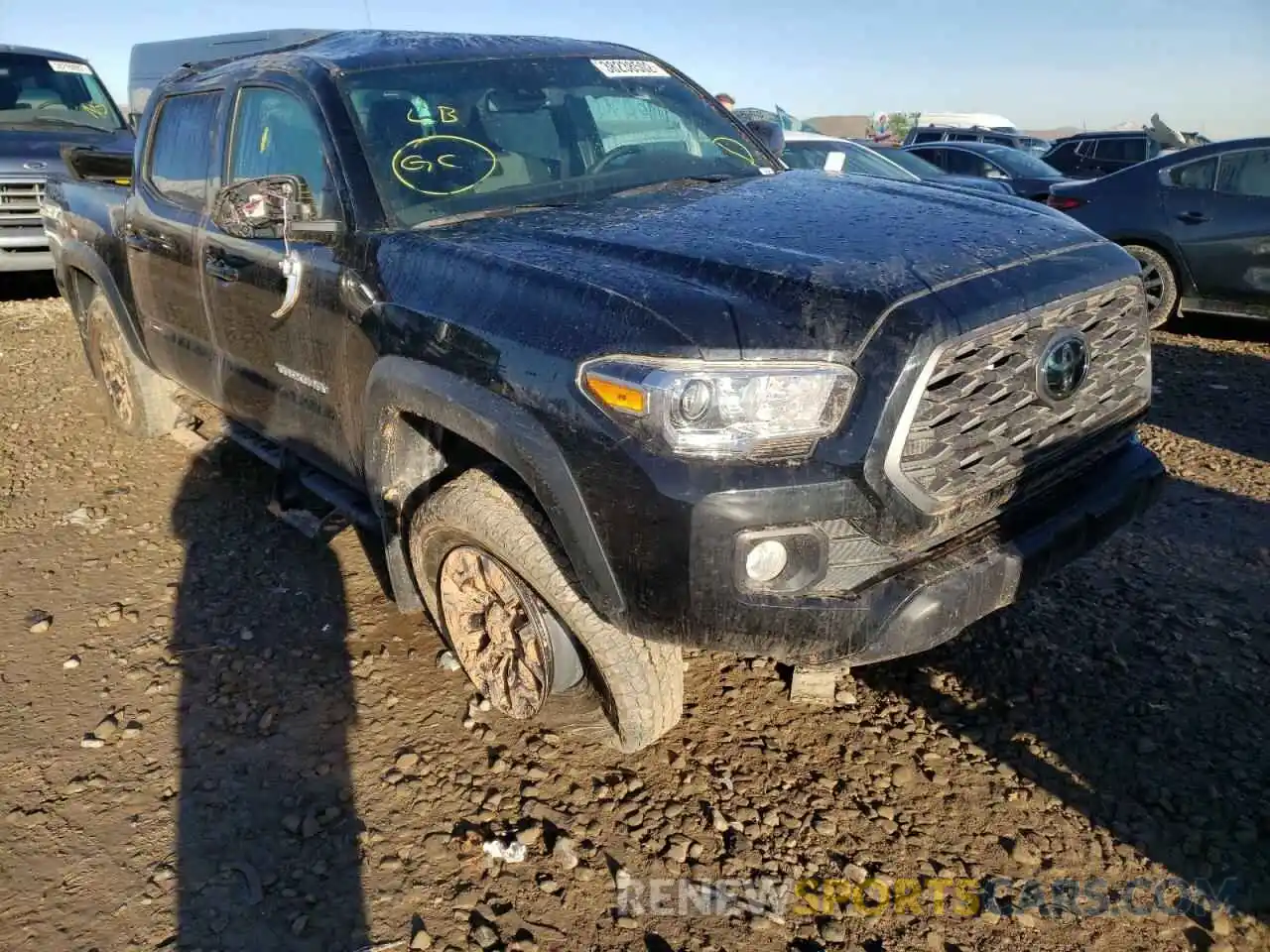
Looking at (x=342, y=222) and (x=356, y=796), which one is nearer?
(x=356, y=796)

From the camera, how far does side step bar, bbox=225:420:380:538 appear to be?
337cm

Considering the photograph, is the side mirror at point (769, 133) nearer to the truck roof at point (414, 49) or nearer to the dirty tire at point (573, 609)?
the truck roof at point (414, 49)

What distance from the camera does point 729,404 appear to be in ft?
6.81

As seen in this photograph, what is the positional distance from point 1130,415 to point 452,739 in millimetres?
2247

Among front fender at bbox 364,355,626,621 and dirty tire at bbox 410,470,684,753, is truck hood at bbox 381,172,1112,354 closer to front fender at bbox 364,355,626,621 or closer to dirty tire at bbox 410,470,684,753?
front fender at bbox 364,355,626,621

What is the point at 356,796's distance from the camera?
8.89 feet

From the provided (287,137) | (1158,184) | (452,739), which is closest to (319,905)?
(452,739)

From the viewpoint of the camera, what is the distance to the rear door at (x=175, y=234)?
3.84 metres

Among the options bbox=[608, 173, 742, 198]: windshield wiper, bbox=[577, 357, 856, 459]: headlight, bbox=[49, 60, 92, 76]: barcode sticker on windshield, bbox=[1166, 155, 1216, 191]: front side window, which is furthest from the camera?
bbox=[49, 60, 92, 76]: barcode sticker on windshield

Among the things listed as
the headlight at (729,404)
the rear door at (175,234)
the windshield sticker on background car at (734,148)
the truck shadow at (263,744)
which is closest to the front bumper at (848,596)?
the headlight at (729,404)

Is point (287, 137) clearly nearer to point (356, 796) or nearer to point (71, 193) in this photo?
point (356, 796)

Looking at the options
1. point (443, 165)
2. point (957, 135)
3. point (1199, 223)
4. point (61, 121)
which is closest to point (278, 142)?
point (443, 165)

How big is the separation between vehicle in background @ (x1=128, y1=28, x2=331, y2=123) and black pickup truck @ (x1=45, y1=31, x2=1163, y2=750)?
1088 cm

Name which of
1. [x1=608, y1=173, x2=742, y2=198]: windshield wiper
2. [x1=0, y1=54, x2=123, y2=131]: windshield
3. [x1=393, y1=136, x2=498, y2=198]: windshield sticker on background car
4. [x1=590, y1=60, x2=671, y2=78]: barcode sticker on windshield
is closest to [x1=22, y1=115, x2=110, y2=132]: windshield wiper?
[x1=0, y1=54, x2=123, y2=131]: windshield
